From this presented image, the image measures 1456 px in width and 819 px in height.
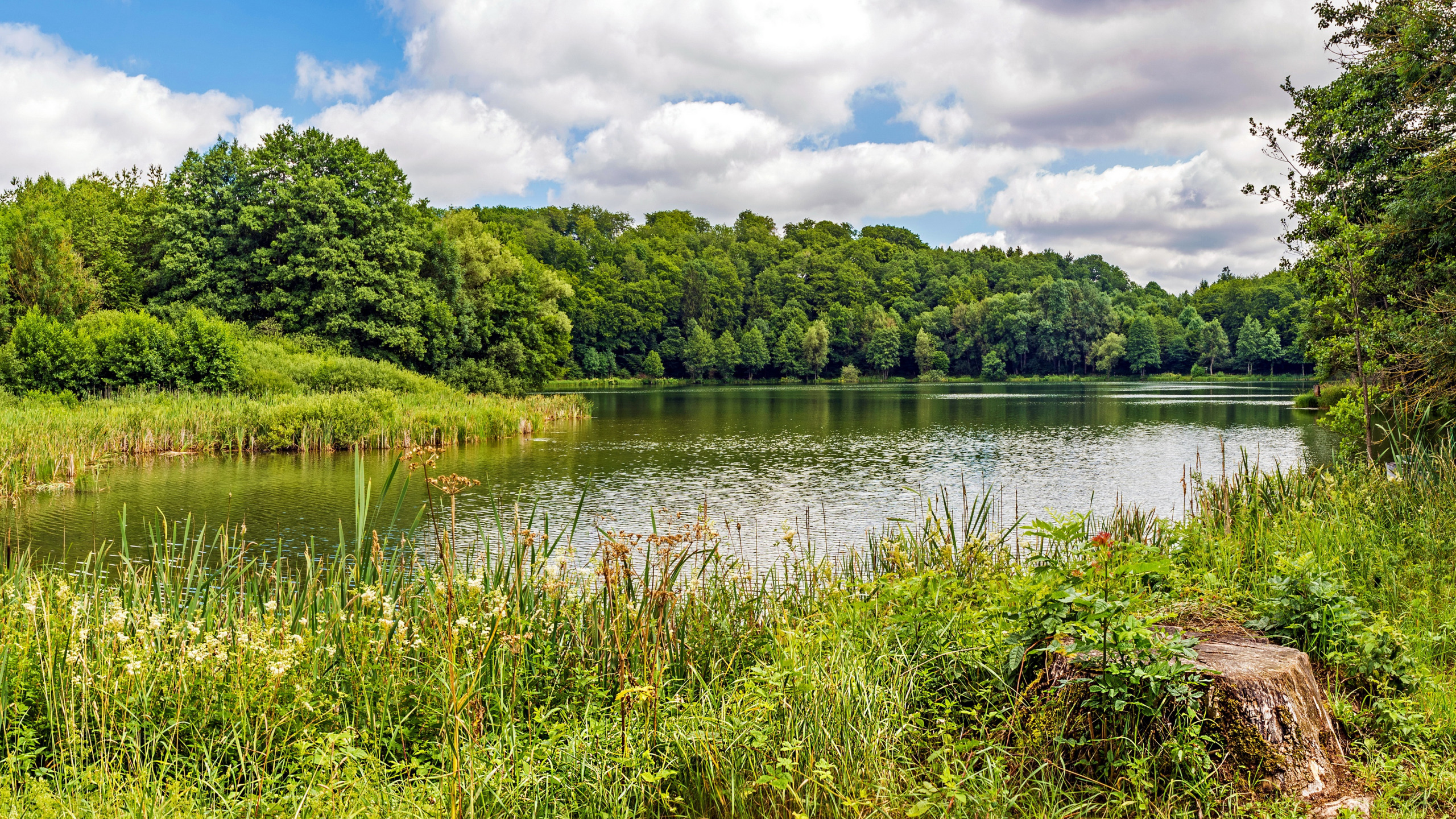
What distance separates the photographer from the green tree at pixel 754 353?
101625 millimetres

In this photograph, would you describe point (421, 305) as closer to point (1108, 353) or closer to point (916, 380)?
point (916, 380)

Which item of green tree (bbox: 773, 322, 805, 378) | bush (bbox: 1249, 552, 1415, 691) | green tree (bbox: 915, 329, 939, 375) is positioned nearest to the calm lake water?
bush (bbox: 1249, 552, 1415, 691)

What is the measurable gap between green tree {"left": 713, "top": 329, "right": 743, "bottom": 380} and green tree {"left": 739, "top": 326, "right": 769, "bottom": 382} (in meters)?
1.15

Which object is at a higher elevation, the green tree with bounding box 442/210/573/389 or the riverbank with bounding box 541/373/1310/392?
the green tree with bounding box 442/210/573/389

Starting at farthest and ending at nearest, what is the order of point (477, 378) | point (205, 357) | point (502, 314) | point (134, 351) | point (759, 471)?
point (502, 314) → point (477, 378) → point (205, 357) → point (134, 351) → point (759, 471)

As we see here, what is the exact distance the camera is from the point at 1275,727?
316 cm

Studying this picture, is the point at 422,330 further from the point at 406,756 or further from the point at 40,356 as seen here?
the point at 406,756

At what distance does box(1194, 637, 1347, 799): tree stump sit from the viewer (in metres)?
3.12

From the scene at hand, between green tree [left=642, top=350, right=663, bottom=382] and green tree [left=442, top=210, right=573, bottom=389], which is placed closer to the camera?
green tree [left=442, top=210, right=573, bottom=389]

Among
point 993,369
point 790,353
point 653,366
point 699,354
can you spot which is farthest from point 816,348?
point 993,369

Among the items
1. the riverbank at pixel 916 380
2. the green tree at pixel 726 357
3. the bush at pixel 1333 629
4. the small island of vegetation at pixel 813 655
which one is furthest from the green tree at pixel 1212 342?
the bush at pixel 1333 629

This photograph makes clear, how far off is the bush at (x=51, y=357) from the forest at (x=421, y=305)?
0.19ft

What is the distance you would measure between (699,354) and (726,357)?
333 centimetres

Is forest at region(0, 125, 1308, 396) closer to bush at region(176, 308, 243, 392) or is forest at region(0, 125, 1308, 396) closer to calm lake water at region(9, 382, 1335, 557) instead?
bush at region(176, 308, 243, 392)
